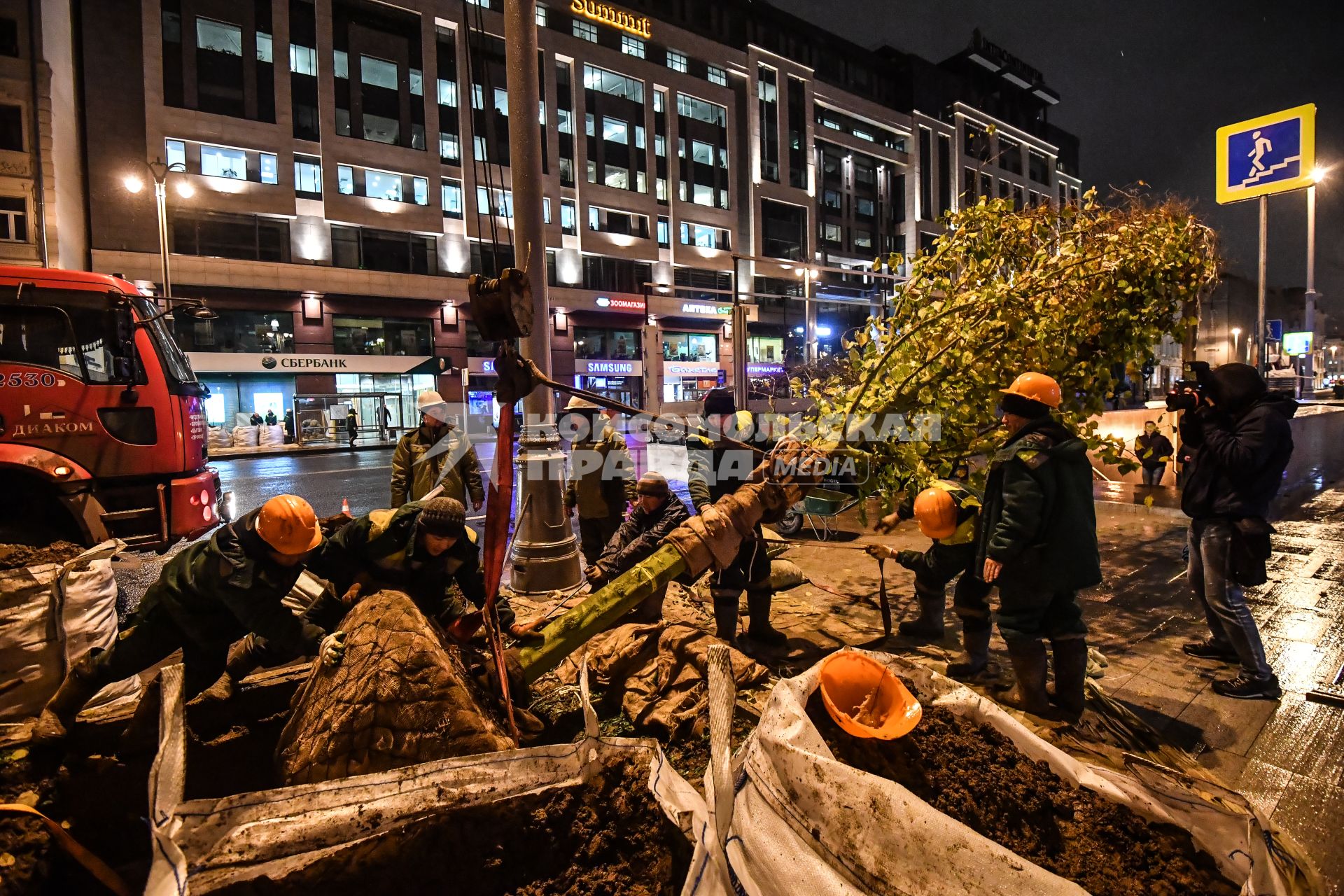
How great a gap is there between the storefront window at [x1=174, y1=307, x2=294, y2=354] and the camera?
3006 centimetres

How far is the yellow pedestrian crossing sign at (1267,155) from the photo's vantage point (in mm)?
9289

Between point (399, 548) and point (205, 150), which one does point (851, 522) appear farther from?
point (205, 150)

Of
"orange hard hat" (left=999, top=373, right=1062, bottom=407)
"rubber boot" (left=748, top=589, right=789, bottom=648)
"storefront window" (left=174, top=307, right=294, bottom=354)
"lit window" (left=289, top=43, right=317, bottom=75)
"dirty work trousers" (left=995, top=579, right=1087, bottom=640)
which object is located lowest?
"rubber boot" (left=748, top=589, right=789, bottom=648)

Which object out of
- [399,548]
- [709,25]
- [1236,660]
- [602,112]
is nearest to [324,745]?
[399,548]

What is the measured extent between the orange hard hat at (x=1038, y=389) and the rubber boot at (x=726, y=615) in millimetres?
2379

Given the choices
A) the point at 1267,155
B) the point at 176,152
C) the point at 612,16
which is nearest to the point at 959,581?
the point at 1267,155

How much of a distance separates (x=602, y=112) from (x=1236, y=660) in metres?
38.3

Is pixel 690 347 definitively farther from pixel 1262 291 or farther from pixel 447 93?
pixel 1262 291

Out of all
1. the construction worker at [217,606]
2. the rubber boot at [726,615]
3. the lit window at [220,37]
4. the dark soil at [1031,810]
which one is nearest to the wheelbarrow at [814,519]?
the rubber boot at [726,615]

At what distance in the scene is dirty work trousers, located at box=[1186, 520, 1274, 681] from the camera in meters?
3.79

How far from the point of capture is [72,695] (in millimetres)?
2920

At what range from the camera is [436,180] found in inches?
1187

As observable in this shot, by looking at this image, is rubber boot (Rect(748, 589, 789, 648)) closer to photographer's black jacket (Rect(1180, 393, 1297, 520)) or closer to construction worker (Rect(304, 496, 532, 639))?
construction worker (Rect(304, 496, 532, 639))

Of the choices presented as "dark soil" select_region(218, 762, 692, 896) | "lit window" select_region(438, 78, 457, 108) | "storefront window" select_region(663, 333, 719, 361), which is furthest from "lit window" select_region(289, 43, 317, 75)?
"dark soil" select_region(218, 762, 692, 896)
